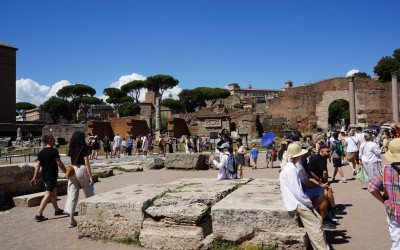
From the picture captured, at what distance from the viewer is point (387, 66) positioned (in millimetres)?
59406

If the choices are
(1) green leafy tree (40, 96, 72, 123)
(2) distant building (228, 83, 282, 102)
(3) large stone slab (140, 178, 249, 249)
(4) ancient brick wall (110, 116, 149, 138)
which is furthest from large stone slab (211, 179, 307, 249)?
(2) distant building (228, 83, 282, 102)

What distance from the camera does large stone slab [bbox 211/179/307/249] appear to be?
4.62 m

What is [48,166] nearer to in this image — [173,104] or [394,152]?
[394,152]

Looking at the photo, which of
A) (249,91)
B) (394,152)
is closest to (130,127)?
(394,152)

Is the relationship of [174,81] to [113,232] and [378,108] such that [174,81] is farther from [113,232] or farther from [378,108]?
[113,232]

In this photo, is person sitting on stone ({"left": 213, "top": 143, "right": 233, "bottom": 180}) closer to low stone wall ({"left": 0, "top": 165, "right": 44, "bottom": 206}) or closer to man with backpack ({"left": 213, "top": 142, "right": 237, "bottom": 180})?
man with backpack ({"left": 213, "top": 142, "right": 237, "bottom": 180})

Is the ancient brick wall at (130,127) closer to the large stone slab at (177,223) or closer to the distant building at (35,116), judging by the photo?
the large stone slab at (177,223)

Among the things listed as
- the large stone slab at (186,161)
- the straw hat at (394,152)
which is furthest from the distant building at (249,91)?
the straw hat at (394,152)

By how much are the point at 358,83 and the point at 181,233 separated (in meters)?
41.6

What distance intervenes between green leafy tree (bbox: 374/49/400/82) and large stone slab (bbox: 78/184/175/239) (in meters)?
60.2

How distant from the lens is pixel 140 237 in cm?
524

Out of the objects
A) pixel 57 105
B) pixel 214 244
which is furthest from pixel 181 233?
pixel 57 105

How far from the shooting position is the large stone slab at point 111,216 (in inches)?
214

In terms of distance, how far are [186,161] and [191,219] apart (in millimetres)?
10225
